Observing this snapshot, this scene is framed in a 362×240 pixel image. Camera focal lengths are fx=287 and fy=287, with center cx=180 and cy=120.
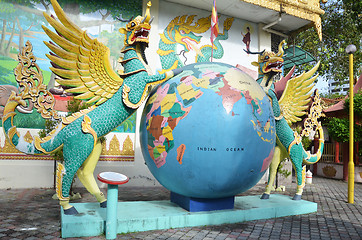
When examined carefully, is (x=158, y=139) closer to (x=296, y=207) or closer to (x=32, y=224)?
(x=32, y=224)

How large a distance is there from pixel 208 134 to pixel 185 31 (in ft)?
22.8

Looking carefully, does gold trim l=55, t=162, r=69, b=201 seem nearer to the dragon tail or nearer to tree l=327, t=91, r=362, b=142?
→ the dragon tail

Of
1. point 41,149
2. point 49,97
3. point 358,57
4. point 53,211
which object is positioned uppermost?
point 358,57

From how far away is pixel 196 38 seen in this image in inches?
421

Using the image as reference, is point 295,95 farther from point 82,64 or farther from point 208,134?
point 82,64

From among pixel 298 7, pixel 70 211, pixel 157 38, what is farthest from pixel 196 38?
pixel 70 211

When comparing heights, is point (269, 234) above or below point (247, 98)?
below

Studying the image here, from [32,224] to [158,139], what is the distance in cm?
257

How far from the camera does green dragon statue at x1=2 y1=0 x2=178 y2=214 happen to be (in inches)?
186

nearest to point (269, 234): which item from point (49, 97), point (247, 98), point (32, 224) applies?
point (247, 98)

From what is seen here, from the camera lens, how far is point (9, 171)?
8.52 meters

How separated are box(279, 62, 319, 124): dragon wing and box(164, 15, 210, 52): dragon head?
15.3ft

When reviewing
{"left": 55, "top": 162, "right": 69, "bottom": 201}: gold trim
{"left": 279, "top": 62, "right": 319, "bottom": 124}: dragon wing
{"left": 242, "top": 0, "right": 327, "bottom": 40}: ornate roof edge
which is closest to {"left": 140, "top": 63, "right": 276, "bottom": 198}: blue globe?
{"left": 55, "top": 162, "right": 69, "bottom": 201}: gold trim

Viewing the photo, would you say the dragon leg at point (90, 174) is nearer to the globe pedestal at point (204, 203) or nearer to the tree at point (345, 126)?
the globe pedestal at point (204, 203)
